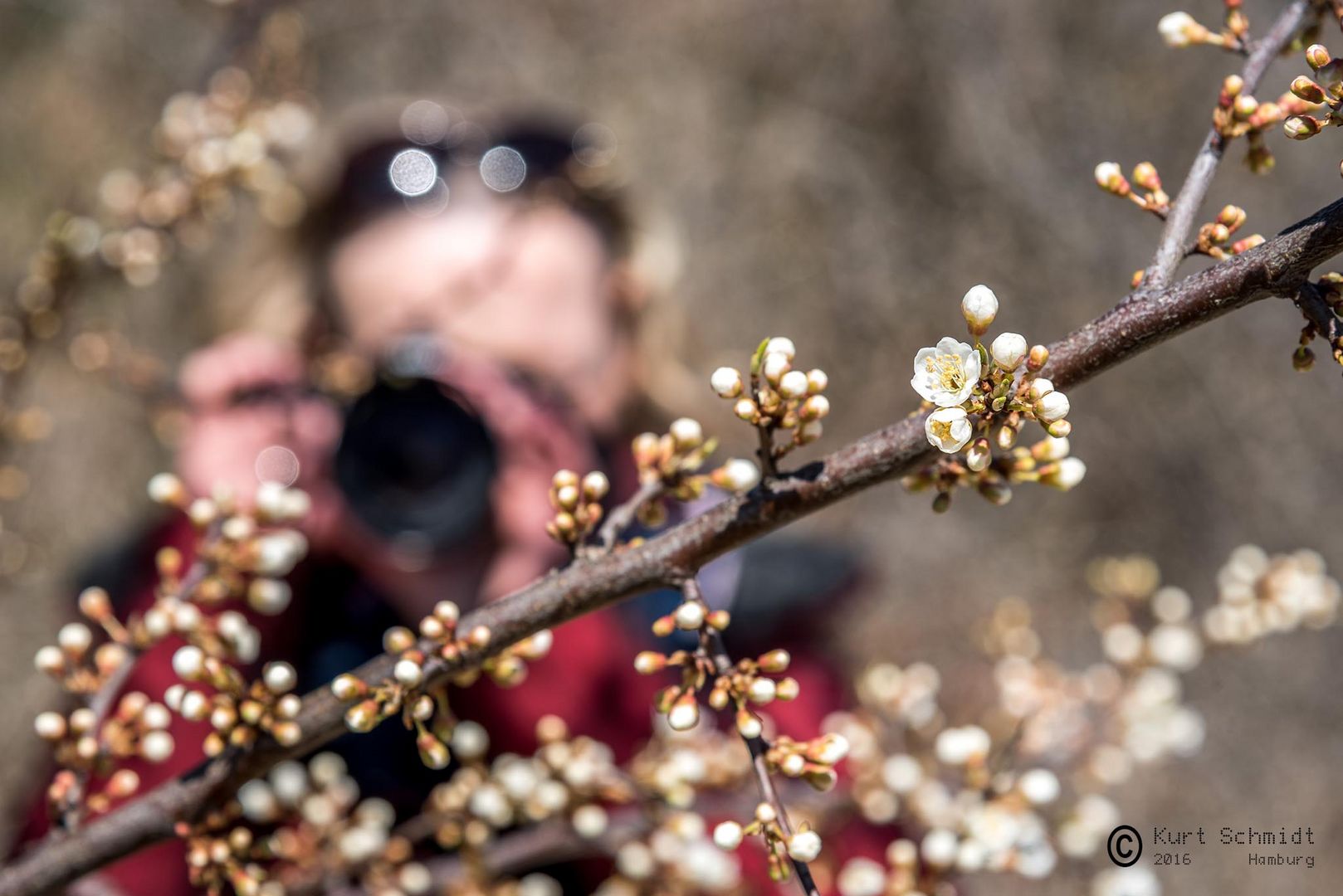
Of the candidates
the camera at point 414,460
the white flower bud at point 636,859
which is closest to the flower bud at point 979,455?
the white flower bud at point 636,859

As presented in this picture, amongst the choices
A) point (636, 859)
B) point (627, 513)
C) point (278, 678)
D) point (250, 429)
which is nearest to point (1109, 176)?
point (627, 513)

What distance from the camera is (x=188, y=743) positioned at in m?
1.60

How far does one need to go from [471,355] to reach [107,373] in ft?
1.82

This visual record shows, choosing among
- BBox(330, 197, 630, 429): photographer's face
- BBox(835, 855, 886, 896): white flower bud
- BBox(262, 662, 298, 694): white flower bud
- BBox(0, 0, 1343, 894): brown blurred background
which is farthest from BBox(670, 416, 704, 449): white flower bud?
BBox(0, 0, 1343, 894): brown blurred background

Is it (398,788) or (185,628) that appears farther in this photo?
(398,788)

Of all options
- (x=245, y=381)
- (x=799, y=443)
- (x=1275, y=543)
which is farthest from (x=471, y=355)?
(x=1275, y=543)

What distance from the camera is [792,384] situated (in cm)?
52

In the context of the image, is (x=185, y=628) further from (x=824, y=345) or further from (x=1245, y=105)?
(x=824, y=345)

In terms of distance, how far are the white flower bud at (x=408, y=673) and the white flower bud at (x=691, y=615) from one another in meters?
0.15

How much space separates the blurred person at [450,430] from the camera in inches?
50.4

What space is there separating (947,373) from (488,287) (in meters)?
1.30

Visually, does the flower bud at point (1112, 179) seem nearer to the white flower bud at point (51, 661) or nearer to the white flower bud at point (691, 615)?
the white flower bud at point (691, 615)

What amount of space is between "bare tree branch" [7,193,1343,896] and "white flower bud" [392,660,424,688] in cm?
1

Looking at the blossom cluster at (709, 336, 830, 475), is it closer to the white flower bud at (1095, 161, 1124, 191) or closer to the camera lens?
the white flower bud at (1095, 161, 1124, 191)
